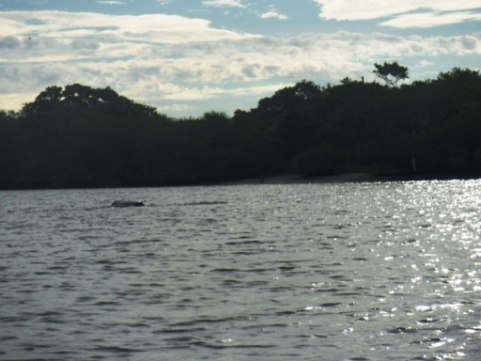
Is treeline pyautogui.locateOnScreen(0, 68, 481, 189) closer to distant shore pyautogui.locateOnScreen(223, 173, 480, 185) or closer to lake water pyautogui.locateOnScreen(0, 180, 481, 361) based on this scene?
distant shore pyautogui.locateOnScreen(223, 173, 480, 185)

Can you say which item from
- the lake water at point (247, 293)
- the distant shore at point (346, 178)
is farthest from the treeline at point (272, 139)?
the lake water at point (247, 293)

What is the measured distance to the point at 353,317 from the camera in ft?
55.4

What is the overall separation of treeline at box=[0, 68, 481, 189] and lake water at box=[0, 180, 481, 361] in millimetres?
66504

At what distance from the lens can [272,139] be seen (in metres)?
122

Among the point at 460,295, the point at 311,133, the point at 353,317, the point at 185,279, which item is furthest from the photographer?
the point at 311,133

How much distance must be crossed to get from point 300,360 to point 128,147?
4811 inches

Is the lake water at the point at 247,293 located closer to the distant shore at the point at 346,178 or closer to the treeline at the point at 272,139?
the distant shore at the point at 346,178

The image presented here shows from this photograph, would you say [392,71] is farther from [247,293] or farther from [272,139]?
[247,293]

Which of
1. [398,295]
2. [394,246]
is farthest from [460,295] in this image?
[394,246]

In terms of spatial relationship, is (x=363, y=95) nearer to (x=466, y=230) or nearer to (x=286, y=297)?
(x=466, y=230)

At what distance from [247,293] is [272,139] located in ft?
335

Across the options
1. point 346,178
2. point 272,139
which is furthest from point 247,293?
point 272,139

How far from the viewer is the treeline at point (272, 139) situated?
103m

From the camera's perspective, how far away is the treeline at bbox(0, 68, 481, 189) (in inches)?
4060
